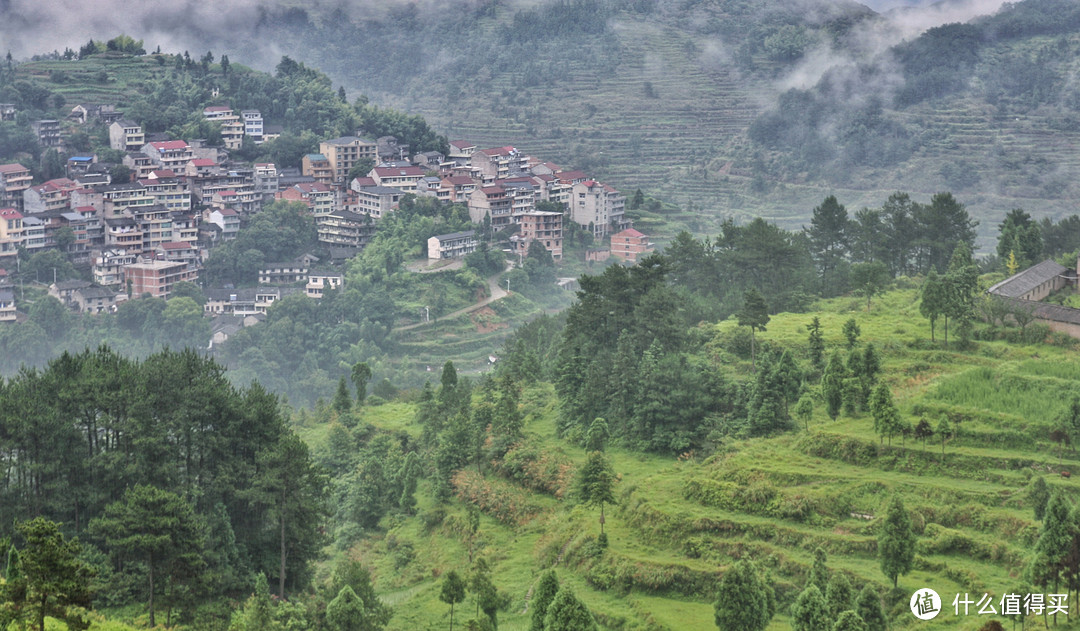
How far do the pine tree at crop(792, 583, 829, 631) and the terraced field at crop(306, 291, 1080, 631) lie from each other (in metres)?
1.72

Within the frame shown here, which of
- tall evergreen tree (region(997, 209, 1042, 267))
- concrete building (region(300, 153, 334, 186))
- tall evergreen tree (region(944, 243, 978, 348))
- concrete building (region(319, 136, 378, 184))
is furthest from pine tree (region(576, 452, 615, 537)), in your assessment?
concrete building (region(300, 153, 334, 186))

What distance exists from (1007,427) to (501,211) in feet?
110

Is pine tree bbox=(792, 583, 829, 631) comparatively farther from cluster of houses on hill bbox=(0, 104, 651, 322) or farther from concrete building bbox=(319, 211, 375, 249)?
concrete building bbox=(319, 211, 375, 249)

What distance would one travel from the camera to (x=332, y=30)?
9038 centimetres

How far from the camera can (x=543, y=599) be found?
14.4 m

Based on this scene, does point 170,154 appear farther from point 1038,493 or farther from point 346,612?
point 1038,493

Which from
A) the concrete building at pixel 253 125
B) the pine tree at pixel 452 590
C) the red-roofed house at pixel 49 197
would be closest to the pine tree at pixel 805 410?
the pine tree at pixel 452 590

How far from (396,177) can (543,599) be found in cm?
3769

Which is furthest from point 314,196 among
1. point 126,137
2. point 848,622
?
point 848,622

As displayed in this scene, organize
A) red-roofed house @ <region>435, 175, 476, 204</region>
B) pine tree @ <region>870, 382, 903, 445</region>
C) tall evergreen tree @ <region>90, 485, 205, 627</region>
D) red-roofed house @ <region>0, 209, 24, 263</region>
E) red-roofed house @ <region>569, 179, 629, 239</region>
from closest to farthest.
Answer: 1. tall evergreen tree @ <region>90, 485, 205, 627</region>
2. pine tree @ <region>870, 382, 903, 445</region>
3. red-roofed house @ <region>0, 209, 24, 263</region>
4. red-roofed house @ <region>435, 175, 476, 204</region>
5. red-roofed house @ <region>569, 179, 629, 239</region>

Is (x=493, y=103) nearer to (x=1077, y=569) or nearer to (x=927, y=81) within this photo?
(x=927, y=81)

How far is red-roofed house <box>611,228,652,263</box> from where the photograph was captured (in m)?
49.5

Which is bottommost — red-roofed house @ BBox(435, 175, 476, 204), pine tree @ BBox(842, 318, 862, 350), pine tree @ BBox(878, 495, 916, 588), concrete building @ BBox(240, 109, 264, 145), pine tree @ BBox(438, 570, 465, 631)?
pine tree @ BBox(438, 570, 465, 631)

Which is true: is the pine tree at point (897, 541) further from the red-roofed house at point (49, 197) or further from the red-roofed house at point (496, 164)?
the red-roofed house at point (496, 164)
